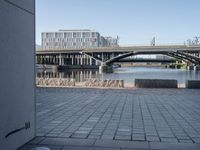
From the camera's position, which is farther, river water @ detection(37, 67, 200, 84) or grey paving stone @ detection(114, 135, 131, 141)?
river water @ detection(37, 67, 200, 84)

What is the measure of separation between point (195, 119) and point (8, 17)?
5.71 meters

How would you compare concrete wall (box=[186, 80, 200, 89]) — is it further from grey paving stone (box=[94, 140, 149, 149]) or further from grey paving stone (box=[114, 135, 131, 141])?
grey paving stone (box=[94, 140, 149, 149])

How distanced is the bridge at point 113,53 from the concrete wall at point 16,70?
5820 cm

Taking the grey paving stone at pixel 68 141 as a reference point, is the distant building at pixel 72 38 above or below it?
above

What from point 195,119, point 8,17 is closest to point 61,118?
point 195,119

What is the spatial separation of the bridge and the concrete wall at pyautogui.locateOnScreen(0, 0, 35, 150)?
5820 cm

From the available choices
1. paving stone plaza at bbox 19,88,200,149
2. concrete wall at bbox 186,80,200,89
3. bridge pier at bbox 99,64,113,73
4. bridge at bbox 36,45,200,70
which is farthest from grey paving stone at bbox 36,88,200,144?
bridge pier at bbox 99,64,113,73

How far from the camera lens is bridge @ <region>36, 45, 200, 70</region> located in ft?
210

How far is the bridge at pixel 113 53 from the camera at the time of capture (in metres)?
64.1

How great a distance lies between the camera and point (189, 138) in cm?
643

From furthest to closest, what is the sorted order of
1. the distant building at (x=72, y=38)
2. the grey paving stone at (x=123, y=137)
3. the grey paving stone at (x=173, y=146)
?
1. the distant building at (x=72, y=38)
2. the grey paving stone at (x=123, y=137)
3. the grey paving stone at (x=173, y=146)

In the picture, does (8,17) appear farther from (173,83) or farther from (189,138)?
(173,83)

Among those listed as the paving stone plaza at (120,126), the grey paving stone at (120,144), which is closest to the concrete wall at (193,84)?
the paving stone plaza at (120,126)

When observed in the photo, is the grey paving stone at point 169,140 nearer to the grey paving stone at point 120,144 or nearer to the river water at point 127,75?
the grey paving stone at point 120,144
